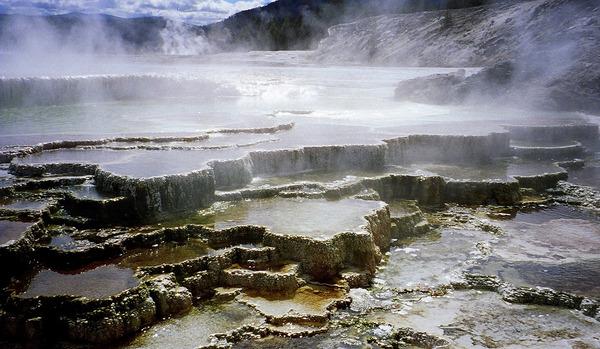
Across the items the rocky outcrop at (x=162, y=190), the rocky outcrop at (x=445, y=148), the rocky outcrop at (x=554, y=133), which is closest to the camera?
the rocky outcrop at (x=162, y=190)

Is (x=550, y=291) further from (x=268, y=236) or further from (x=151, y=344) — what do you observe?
(x=151, y=344)

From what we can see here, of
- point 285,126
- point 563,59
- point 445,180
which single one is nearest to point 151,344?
point 445,180

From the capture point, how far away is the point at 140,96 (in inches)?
806

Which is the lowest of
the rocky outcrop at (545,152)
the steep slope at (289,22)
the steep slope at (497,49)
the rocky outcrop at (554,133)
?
the rocky outcrop at (545,152)

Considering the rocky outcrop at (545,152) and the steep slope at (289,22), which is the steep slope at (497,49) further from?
A: the steep slope at (289,22)

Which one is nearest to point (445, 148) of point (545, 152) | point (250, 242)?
point (545, 152)

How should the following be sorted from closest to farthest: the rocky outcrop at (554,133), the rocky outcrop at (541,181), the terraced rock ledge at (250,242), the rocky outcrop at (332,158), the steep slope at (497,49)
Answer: the terraced rock ledge at (250,242)
the rocky outcrop at (332,158)
the rocky outcrop at (541,181)
the rocky outcrop at (554,133)
the steep slope at (497,49)

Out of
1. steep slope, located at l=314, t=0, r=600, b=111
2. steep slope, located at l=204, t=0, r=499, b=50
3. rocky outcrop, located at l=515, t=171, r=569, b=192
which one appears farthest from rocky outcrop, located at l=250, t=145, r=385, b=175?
steep slope, located at l=204, t=0, r=499, b=50

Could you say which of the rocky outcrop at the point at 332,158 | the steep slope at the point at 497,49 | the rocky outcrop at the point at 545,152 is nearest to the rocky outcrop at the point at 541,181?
the rocky outcrop at the point at 545,152

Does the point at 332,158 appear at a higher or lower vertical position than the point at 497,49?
lower

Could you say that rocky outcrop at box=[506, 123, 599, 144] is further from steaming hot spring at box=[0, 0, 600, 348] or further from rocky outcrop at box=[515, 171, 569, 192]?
rocky outcrop at box=[515, 171, 569, 192]

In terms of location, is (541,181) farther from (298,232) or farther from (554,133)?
(298,232)

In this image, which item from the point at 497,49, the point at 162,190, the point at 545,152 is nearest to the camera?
the point at 162,190

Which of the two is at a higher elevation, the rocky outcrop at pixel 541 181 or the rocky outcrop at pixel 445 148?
the rocky outcrop at pixel 445 148
